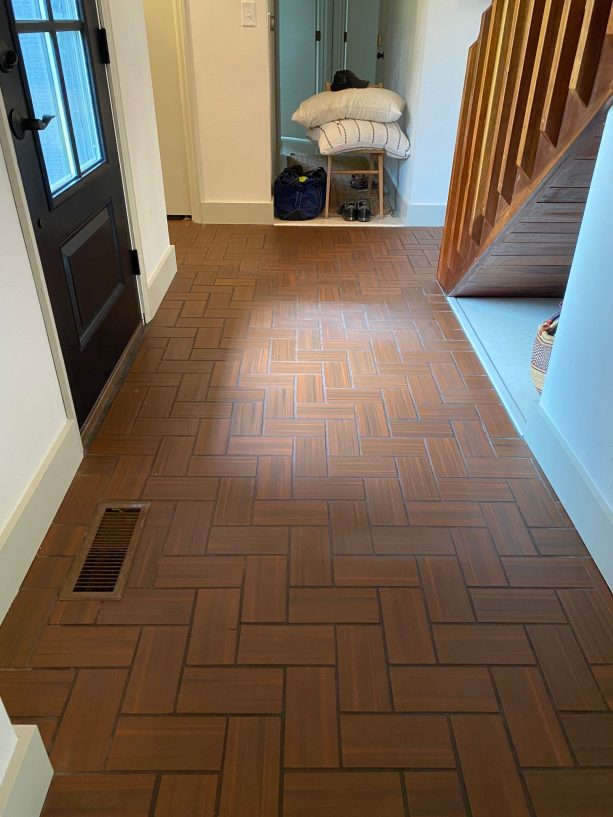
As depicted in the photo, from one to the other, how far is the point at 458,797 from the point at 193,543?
1023 millimetres

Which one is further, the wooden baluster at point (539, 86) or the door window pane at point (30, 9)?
the wooden baluster at point (539, 86)

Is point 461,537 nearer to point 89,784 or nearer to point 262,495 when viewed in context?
point 262,495

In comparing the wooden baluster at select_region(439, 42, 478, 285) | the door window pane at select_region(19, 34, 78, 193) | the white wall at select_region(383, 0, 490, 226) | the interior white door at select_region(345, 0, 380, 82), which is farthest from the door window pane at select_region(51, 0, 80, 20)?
the interior white door at select_region(345, 0, 380, 82)

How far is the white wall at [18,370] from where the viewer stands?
1.72 meters

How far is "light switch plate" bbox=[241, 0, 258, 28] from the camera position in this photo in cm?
429

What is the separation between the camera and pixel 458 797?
132 cm

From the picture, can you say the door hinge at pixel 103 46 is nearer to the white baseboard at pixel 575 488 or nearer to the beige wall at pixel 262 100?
the beige wall at pixel 262 100

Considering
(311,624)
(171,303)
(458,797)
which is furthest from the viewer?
(171,303)

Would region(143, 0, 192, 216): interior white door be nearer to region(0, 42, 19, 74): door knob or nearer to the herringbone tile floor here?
the herringbone tile floor

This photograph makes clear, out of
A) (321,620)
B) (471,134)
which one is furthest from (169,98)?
(321,620)

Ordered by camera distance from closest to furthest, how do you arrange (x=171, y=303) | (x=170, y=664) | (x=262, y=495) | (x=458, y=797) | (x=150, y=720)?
(x=458, y=797) → (x=150, y=720) → (x=170, y=664) → (x=262, y=495) → (x=171, y=303)

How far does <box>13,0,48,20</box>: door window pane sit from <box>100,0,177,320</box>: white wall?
614mm

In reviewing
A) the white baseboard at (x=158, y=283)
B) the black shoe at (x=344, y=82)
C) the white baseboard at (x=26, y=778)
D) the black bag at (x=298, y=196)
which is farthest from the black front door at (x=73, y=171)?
the black shoe at (x=344, y=82)

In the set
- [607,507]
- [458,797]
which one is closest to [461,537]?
[607,507]
